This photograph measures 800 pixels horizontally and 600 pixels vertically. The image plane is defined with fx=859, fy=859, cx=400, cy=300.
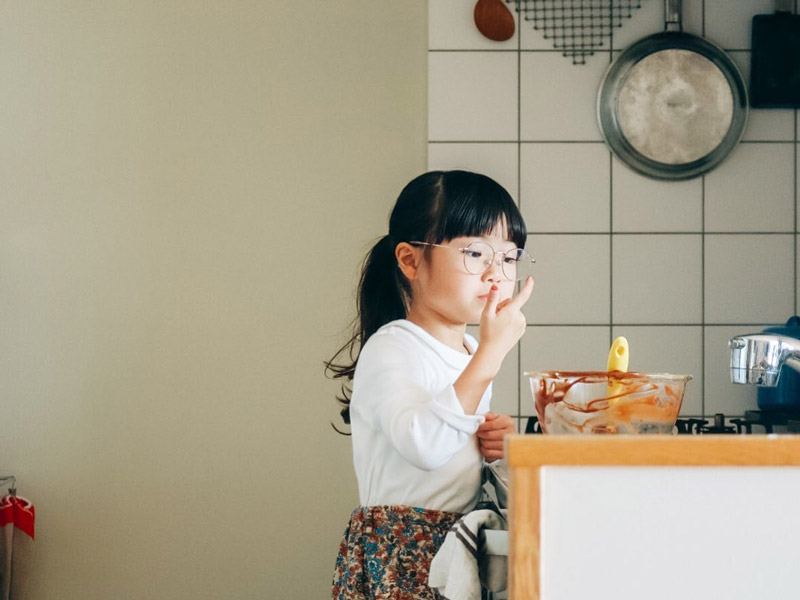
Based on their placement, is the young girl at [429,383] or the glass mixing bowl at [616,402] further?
the young girl at [429,383]

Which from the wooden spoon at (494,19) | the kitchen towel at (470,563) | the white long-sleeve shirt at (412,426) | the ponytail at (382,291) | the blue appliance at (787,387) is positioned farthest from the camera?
the wooden spoon at (494,19)

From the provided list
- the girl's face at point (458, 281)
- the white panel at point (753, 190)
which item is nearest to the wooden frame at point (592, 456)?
the girl's face at point (458, 281)

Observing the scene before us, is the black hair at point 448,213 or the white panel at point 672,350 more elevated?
the black hair at point 448,213

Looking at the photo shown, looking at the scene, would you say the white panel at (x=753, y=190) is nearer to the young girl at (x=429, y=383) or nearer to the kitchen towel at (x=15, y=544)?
the young girl at (x=429, y=383)

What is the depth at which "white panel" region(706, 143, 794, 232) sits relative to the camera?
81.2 inches

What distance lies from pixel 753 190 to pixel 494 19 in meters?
0.74

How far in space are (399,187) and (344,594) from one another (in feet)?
3.98

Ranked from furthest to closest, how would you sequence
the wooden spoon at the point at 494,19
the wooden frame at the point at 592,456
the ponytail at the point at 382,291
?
the wooden spoon at the point at 494,19 → the ponytail at the point at 382,291 → the wooden frame at the point at 592,456

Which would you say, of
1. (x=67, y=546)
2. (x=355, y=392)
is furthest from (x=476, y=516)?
(x=67, y=546)

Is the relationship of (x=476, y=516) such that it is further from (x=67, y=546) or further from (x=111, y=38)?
(x=111, y=38)

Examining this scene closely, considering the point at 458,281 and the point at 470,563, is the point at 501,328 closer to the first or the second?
the point at 458,281

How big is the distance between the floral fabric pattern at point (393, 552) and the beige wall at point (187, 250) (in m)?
1.00

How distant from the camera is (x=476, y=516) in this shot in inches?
35.5

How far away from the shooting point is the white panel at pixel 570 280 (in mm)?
2055
